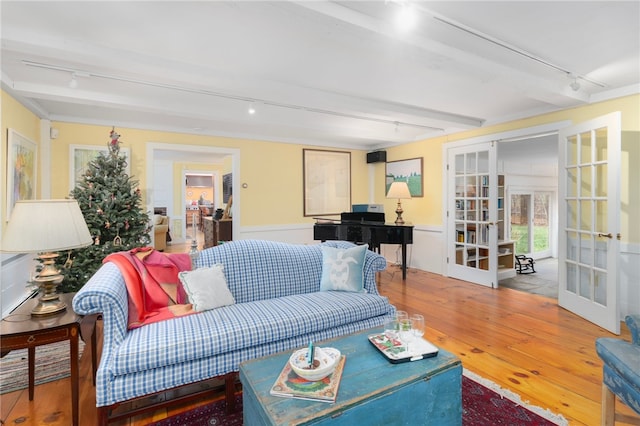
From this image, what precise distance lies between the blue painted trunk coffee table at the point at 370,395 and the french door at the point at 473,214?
3568 millimetres

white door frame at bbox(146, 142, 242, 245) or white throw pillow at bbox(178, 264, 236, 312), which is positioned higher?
white door frame at bbox(146, 142, 242, 245)

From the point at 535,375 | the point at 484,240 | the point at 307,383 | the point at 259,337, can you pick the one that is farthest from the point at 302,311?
the point at 484,240

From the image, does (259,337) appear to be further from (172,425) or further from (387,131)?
(387,131)

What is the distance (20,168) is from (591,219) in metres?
6.14

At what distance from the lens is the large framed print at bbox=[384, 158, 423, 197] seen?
5898 millimetres

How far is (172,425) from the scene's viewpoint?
1.86 metres

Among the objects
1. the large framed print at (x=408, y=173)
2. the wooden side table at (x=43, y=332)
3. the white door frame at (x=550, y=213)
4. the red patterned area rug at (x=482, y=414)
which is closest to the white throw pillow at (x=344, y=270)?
the red patterned area rug at (x=482, y=414)

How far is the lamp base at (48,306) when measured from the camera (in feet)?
6.29

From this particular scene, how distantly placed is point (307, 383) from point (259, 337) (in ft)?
2.35

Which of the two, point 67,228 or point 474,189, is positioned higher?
point 474,189

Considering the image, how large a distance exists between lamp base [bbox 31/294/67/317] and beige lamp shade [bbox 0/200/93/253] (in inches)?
14.5

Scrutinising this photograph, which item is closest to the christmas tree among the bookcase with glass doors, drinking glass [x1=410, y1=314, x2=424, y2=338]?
drinking glass [x1=410, y1=314, x2=424, y2=338]

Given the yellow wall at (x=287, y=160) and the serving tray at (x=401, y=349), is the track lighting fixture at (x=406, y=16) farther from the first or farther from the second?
the yellow wall at (x=287, y=160)

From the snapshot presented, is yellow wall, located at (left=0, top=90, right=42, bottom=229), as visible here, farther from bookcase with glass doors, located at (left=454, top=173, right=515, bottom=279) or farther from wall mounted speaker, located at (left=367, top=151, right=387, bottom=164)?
bookcase with glass doors, located at (left=454, top=173, right=515, bottom=279)
